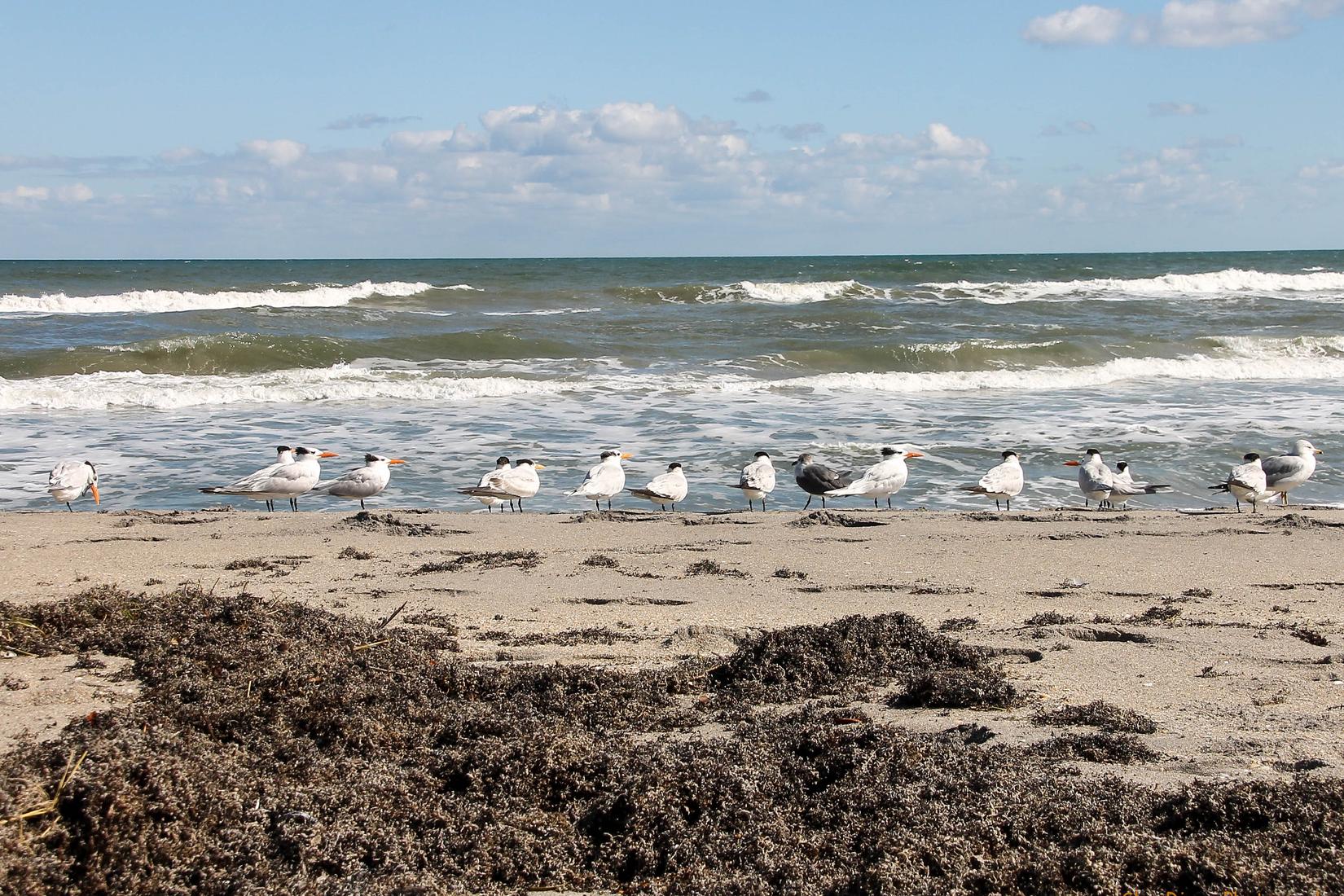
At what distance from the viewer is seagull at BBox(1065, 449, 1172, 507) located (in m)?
8.80

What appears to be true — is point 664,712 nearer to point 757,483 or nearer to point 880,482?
point 757,483

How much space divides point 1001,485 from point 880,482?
0.97 metres

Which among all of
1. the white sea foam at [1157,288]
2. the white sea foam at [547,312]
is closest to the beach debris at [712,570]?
the white sea foam at [547,312]

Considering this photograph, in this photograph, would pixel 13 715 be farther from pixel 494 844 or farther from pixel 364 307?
pixel 364 307

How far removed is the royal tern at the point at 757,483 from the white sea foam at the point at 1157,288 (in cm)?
2573

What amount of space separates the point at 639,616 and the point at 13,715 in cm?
243

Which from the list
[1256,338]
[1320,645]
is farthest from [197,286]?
[1320,645]

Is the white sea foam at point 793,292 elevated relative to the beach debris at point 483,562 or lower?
elevated

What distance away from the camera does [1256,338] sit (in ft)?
72.4

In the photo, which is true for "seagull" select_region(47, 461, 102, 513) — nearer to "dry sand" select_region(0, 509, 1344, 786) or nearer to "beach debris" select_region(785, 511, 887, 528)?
"dry sand" select_region(0, 509, 1344, 786)

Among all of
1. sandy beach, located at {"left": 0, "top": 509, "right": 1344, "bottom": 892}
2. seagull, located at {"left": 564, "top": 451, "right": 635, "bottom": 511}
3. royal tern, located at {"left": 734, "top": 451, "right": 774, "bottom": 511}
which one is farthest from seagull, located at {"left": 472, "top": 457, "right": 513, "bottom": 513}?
sandy beach, located at {"left": 0, "top": 509, "right": 1344, "bottom": 892}

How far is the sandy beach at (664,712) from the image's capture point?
2336 millimetres

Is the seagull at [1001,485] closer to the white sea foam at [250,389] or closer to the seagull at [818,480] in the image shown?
the seagull at [818,480]

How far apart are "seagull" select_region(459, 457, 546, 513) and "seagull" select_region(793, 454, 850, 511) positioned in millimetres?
2189
